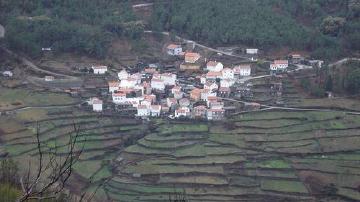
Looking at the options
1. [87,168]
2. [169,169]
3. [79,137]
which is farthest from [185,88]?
[87,168]

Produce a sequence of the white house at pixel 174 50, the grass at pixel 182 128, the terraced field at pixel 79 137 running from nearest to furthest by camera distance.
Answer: the terraced field at pixel 79 137, the grass at pixel 182 128, the white house at pixel 174 50

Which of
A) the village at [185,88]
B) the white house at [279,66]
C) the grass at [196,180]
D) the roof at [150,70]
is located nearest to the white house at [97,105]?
the village at [185,88]

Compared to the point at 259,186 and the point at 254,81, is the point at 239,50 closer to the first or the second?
the point at 254,81

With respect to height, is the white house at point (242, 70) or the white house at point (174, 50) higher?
the white house at point (174, 50)

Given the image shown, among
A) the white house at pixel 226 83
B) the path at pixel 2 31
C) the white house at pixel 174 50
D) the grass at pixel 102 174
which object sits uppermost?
the path at pixel 2 31

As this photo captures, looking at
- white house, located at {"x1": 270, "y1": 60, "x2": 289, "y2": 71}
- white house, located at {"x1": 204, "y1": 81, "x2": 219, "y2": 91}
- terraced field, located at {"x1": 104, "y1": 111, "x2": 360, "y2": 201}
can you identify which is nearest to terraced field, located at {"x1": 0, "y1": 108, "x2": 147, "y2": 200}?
terraced field, located at {"x1": 104, "y1": 111, "x2": 360, "y2": 201}

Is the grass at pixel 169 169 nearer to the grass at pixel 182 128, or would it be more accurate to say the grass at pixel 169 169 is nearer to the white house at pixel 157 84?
the grass at pixel 182 128
